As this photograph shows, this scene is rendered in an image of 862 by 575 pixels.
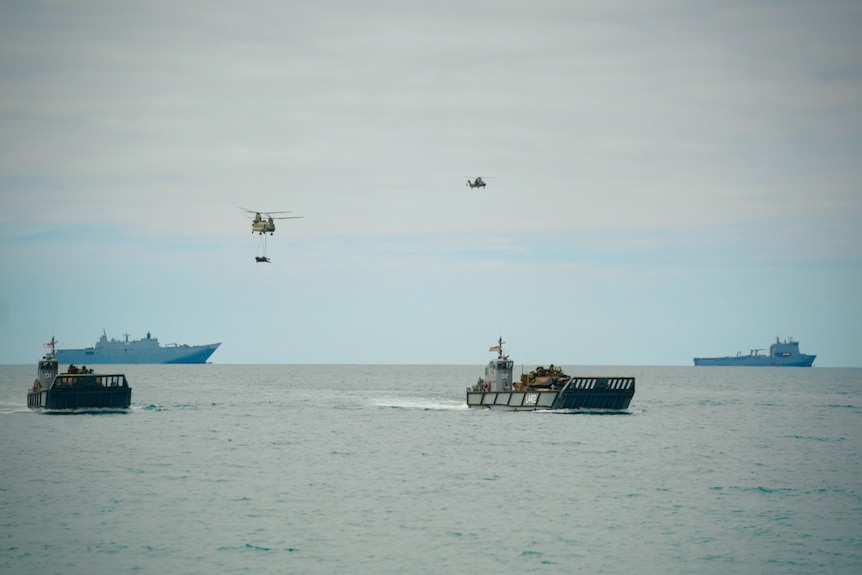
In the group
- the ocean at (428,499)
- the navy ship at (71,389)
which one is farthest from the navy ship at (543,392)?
the navy ship at (71,389)

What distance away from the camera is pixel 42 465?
195 ft

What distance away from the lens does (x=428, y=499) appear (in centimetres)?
4803

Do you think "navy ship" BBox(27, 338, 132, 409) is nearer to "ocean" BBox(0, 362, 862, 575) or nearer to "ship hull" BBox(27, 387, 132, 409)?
"ship hull" BBox(27, 387, 132, 409)

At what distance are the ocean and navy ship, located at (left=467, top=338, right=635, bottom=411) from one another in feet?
17.9

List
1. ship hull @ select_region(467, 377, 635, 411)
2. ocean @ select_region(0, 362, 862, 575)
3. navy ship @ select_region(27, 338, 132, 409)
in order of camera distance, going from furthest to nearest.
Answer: ship hull @ select_region(467, 377, 635, 411) < navy ship @ select_region(27, 338, 132, 409) < ocean @ select_region(0, 362, 862, 575)

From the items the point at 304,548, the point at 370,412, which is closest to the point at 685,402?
the point at 370,412

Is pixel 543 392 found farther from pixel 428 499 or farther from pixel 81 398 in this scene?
pixel 428 499

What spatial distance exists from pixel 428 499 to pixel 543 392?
4948cm

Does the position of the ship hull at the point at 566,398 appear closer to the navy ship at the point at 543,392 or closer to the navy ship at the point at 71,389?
the navy ship at the point at 543,392

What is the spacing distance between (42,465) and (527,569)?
3613cm

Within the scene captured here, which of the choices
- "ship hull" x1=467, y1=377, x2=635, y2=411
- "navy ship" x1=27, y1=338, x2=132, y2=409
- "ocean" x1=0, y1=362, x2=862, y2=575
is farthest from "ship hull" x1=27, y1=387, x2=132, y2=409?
"ship hull" x1=467, y1=377, x2=635, y2=411

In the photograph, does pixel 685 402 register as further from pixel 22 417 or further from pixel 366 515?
pixel 366 515

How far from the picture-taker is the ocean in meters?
35.6

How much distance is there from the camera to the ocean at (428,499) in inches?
1403
